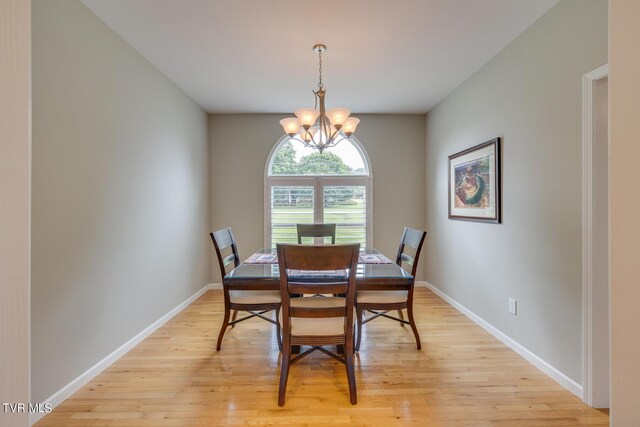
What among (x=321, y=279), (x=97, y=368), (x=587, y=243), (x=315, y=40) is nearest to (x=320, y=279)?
(x=321, y=279)

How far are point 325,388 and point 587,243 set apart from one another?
1.84m

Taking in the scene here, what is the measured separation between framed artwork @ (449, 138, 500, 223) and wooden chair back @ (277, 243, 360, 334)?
68.7 inches

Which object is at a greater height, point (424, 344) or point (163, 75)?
point (163, 75)

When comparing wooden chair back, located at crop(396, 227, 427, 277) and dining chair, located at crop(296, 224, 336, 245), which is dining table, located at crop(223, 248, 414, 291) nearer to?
wooden chair back, located at crop(396, 227, 427, 277)

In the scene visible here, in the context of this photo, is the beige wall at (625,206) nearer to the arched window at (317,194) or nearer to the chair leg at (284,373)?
the chair leg at (284,373)

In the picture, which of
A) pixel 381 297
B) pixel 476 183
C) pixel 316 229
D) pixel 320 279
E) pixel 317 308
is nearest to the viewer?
pixel 317 308

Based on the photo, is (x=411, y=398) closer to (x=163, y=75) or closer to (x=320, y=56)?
(x=320, y=56)

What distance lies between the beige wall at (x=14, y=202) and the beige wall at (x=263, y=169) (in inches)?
148

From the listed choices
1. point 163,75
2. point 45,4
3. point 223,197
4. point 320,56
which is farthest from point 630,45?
point 223,197

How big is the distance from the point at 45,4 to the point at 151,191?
1.52m

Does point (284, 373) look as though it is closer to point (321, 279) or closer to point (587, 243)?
point (321, 279)

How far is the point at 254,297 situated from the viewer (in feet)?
8.02

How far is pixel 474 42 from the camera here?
100 inches

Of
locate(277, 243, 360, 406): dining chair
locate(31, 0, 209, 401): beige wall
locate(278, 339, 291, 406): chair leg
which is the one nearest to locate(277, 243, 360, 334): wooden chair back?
locate(277, 243, 360, 406): dining chair
